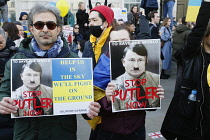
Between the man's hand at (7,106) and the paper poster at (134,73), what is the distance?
0.73 metres

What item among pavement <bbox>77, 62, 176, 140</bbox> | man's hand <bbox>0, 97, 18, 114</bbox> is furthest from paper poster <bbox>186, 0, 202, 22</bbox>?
man's hand <bbox>0, 97, 18, 114</bbox>

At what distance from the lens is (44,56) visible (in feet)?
6.19

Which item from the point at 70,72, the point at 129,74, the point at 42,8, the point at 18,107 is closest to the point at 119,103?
the point at 129,74

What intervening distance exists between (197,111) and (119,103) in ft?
2.58

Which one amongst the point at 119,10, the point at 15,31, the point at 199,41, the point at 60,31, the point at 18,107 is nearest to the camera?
the point at 18,107

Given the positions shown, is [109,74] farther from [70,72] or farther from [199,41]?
[199,41]

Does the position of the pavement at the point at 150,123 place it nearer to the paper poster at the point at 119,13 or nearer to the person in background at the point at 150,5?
the person in background at the point at 150,5

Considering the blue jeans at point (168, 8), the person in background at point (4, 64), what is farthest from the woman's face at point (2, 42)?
the blue jeans at point (168, 8)

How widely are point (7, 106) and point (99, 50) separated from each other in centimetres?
121

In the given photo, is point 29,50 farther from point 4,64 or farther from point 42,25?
point 4,64

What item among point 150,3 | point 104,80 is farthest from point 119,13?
point 104,80

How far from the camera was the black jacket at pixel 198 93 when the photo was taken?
89.1 inches

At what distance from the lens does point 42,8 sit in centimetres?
191

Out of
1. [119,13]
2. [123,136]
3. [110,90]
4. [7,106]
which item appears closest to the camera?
[7,106]
